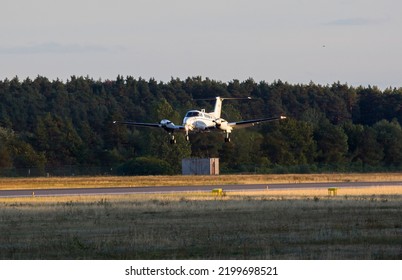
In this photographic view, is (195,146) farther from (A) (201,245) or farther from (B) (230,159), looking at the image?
(A) (201,245)

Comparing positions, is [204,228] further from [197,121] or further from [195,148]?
[195,148]

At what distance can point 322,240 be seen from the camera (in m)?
31.4

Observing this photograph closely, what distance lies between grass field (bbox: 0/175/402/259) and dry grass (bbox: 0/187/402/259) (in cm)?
3

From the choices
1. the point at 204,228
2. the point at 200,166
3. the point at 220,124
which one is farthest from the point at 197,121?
the point at 204,228

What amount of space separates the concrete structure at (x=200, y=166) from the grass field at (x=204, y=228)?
2386 inches

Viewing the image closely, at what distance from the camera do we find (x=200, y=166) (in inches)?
4683

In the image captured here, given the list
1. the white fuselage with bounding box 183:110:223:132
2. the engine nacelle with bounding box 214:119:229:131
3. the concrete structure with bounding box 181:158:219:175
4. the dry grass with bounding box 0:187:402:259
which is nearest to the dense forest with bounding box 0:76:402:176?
the concrete structure with bounding box 181:158:219:175

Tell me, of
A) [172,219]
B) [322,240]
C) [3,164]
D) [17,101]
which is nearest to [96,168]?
[3,164]

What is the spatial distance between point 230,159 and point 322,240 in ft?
343

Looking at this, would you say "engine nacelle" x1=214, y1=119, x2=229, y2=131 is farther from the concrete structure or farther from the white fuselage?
the concrete structure

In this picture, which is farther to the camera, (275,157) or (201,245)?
(275,157)

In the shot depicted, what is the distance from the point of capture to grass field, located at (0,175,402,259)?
2881 centimetres

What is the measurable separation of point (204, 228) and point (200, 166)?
270 ft
